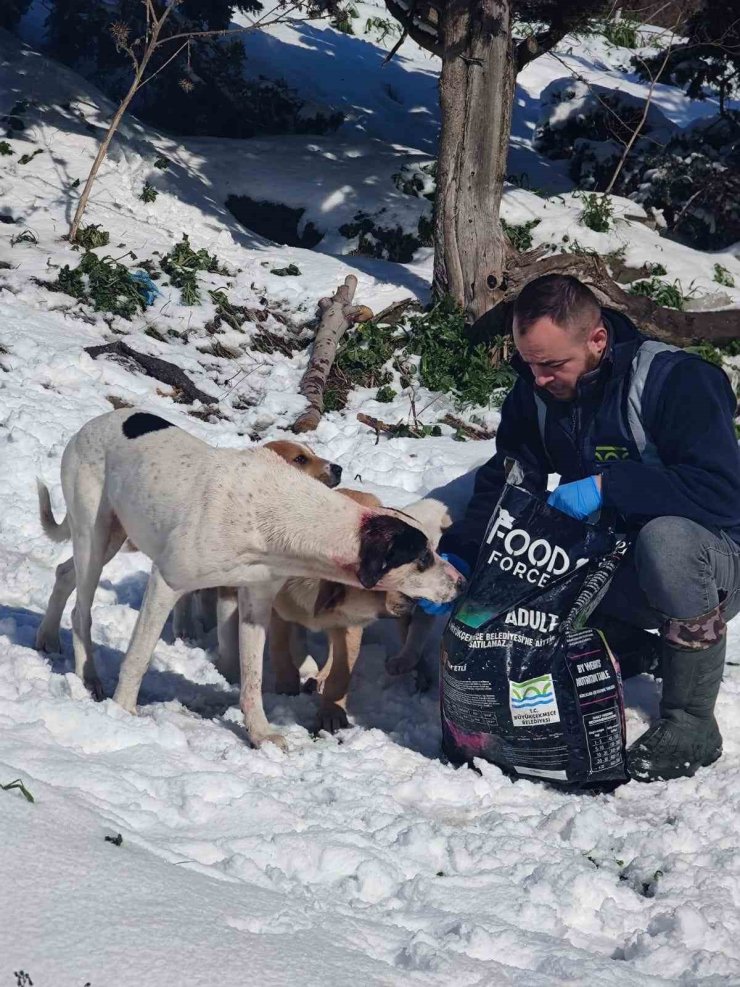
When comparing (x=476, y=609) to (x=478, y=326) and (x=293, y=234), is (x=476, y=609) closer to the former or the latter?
(x=478, y=326)

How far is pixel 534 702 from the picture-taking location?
4.08 meters

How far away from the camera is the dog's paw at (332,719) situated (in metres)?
4.71

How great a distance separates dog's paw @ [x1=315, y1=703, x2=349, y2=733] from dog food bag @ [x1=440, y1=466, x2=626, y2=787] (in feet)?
2.10

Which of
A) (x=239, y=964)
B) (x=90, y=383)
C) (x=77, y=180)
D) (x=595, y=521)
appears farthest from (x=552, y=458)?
(x=77, y=180)

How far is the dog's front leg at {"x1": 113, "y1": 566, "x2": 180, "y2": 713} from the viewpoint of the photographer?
4.38m

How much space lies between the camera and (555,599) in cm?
412

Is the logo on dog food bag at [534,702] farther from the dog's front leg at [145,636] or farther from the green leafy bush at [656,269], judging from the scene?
the green leafy bush at [656,269]

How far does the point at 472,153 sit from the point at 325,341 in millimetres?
2273

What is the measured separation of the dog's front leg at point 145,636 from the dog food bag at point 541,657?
115cm

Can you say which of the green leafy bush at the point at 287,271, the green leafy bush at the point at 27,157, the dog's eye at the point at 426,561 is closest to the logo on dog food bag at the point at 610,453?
the dog's eye at the point at 426,561

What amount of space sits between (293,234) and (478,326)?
399cm

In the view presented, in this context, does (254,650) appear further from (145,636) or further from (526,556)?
(526,556)

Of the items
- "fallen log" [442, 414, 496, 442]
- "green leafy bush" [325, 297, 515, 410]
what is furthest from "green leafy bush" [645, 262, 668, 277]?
"fallen log" [442, 414, 496, 442]

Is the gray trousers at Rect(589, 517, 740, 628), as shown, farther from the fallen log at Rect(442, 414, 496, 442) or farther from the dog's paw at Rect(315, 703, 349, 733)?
the fallen log at Rect(442, 414, 496, 442)
